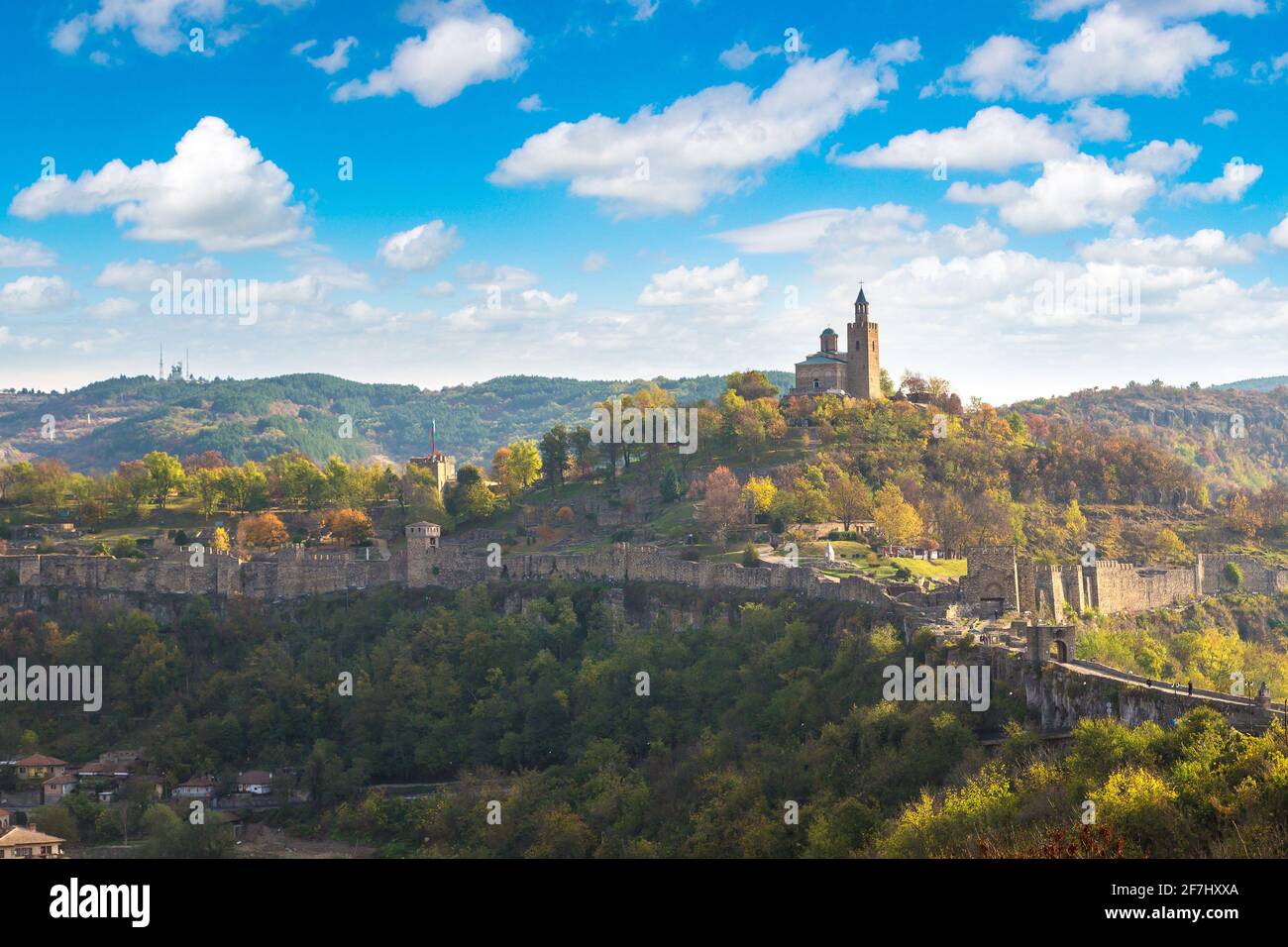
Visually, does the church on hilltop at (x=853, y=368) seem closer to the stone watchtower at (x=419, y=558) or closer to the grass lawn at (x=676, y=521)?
the grass lawn at (x=676, y=521)

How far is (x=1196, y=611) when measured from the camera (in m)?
54.9

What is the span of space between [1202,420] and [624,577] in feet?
421

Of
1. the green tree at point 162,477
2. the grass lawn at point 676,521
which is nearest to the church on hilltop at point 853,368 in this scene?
the grass lawn at point 676,521

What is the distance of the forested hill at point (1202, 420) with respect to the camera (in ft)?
503

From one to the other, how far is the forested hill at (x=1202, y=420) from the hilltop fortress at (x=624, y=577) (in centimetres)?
9475

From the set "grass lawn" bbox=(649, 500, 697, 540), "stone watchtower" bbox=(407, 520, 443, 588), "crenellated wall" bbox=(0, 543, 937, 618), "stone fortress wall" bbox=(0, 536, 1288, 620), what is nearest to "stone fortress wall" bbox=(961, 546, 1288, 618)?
"stone fortress wall" bbox=(0, 536, 1288, 620)

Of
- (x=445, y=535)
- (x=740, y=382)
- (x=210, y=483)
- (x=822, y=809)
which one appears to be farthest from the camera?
(x=740, y=382)

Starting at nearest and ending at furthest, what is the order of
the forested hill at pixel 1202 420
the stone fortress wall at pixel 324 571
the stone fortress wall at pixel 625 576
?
the stone fortress wall at pixel 625 576, the stone fortress wall at pixel 324 571, the forested hill at pixel 1202 420
